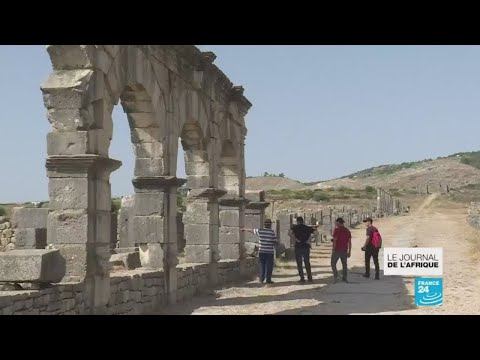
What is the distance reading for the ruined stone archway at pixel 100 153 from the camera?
369 inches

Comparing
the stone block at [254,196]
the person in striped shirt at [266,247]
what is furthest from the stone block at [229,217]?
the stone block at [254,196]

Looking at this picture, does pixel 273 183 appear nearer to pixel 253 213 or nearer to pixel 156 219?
pixel 253 213

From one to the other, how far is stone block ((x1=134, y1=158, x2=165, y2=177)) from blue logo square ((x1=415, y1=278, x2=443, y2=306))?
515 cm

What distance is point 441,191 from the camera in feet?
294

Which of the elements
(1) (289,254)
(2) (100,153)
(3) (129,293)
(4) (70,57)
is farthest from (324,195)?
(4) (70,57)

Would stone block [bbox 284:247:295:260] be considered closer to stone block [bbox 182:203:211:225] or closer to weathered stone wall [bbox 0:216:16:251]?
stone block [bbox 182:203:211:225]

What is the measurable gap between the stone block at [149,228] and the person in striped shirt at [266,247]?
3.41 m

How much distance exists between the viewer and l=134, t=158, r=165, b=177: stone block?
1267 cm

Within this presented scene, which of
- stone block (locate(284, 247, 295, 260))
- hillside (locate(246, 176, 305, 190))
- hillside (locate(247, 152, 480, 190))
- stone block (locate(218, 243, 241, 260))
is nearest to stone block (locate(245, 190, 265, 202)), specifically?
stone block (locate(284, 247, 295, 260))

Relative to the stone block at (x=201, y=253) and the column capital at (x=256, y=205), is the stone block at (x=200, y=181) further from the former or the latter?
the column capital at (x=256, y=205)

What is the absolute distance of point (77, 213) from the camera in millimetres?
9375

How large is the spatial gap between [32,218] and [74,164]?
7.68 meters
